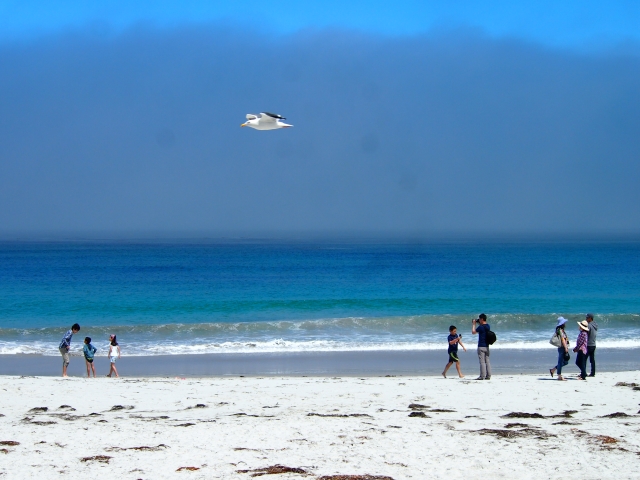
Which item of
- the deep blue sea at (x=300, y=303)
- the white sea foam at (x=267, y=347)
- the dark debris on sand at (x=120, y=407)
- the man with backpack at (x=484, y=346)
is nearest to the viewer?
the dark debris on sand at (x=120, y=407)

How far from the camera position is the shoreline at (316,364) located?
18.0m

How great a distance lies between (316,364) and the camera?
19.6m

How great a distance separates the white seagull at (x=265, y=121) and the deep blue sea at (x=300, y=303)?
1031 centimetres

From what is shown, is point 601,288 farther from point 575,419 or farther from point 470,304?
point 575,419

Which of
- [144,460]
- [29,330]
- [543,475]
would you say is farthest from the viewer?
[29,330]

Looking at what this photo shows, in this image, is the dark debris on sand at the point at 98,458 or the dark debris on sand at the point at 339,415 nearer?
the dark debris on sand at the point at 98,458

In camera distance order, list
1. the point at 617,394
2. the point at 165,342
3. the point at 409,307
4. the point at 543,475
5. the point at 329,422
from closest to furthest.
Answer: the point at 543,475 < the point at 329,422 < the point at 617,394 < the point at 165,342 < the point at 409,307

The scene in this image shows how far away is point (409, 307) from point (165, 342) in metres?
15.3

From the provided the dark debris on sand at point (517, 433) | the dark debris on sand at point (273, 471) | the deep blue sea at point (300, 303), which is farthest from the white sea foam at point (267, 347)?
the dark debris on sand at point (273, 471)

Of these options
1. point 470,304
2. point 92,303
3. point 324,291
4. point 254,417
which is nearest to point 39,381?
point 254,417

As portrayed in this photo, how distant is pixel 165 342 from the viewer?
24.6 metres

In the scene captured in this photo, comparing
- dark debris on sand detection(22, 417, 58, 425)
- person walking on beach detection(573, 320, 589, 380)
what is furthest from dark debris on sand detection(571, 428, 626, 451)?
dark debris on sand detection(22, 417, 58, 425)

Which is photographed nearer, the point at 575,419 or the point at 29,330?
the point at 575,419

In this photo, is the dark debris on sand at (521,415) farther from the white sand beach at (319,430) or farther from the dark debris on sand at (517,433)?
the dark debris on sand at (517,433)
